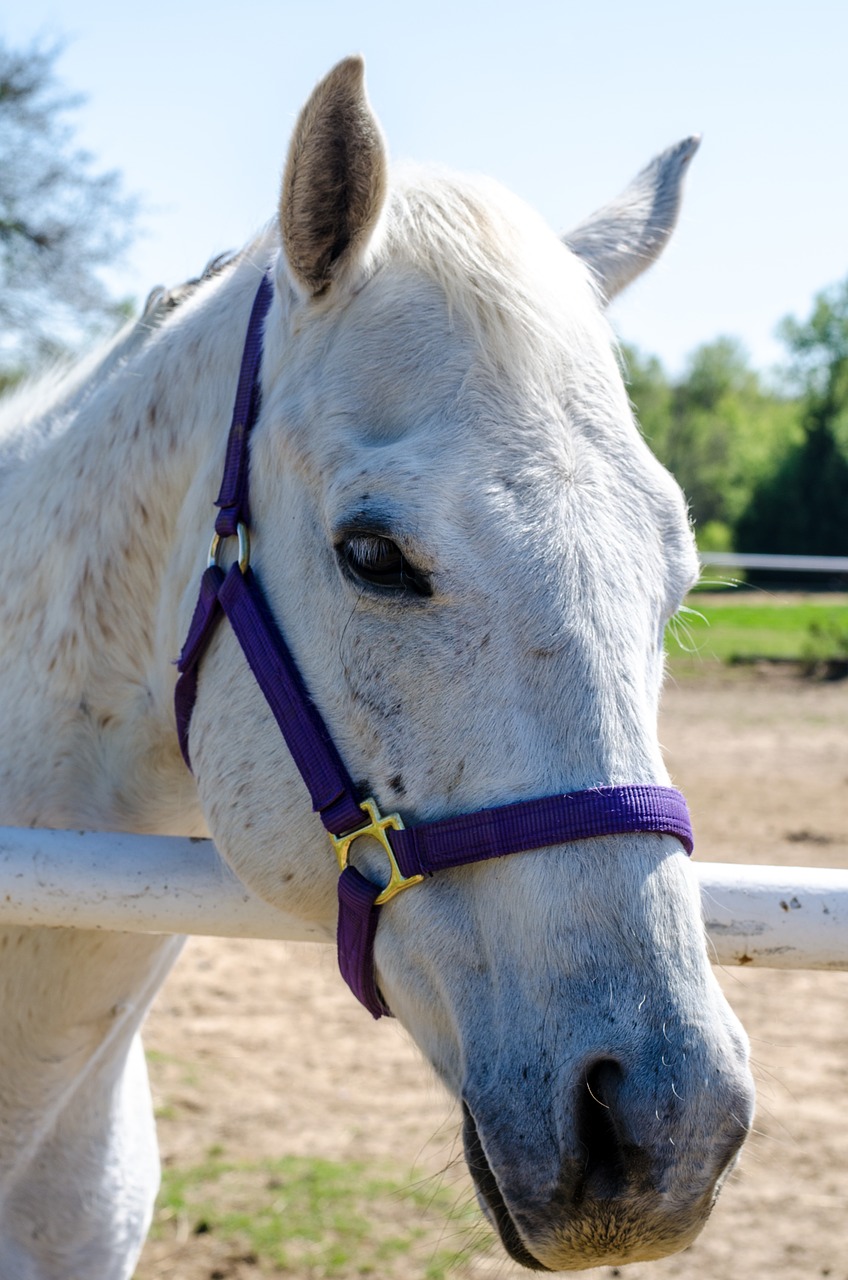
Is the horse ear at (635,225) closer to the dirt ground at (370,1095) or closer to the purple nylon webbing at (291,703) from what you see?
the purple nylon webbing at (291,703)

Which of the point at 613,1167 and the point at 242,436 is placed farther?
the point at 242,436

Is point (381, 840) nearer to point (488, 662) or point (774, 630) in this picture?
point (488, 662)

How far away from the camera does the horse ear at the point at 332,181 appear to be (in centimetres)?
162

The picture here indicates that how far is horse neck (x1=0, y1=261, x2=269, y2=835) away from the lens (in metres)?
1.99

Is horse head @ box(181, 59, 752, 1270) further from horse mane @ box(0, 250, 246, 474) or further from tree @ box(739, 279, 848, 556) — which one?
tree @ box(739, 279, 848, 556)

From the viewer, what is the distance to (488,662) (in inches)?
56.4

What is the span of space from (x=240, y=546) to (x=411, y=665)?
1.41 feet

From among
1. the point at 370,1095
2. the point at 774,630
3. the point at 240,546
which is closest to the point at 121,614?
the point at 240,546

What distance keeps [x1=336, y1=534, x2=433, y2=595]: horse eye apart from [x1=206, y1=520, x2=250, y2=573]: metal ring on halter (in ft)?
0.85

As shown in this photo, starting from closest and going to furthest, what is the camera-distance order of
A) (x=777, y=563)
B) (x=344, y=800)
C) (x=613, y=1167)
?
(x=613, y=1167) → (x=344, y=800) → (x=777, y=563)

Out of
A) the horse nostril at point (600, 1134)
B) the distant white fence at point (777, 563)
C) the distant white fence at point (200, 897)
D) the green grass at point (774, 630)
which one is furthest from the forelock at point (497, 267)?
the green grass at point (774, 630)

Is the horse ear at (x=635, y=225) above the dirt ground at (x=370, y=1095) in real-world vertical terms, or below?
above

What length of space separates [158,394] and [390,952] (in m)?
1.15

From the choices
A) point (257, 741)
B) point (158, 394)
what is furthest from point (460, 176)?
point (257, 741)
